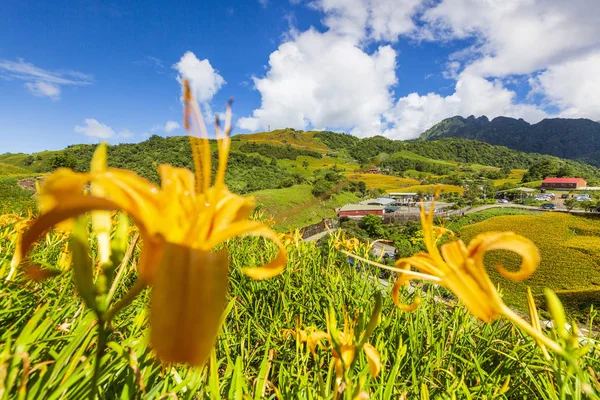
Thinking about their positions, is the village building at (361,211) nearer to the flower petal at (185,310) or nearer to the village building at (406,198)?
the village building at (406,198)

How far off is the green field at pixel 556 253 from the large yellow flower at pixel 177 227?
11.0 meters

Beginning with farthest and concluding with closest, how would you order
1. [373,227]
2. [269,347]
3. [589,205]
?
1. [589,205]
2. [373,227]
3. [269,347]

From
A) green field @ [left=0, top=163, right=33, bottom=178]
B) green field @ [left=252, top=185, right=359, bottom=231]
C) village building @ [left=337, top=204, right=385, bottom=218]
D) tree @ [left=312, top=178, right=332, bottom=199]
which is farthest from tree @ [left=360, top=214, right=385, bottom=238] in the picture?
green field @ [left=0, top=163, right=33, bottom=178]

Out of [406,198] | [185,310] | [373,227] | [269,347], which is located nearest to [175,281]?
[185,310]

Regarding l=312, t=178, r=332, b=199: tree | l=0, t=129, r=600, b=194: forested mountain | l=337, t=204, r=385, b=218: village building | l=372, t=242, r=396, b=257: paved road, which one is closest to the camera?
l=372, t=242, r=396, b=257: paved road

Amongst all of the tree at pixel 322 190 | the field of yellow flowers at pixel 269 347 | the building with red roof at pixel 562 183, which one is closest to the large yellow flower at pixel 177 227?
the field of yellow flowers at pixel 269 347

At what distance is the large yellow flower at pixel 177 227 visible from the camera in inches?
12.8

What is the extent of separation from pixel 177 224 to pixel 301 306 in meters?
1.47

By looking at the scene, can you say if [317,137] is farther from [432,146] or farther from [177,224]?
[177,224]

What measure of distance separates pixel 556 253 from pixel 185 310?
74.8 feet

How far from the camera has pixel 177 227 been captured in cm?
45

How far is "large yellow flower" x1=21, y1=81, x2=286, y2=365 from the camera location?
0.33m

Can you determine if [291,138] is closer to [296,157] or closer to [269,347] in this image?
[296,157]

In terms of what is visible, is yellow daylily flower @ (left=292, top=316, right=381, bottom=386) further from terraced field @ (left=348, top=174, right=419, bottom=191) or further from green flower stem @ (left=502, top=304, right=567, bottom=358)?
terraced field @ (left=348, top=174, right=419, bottom=191)
